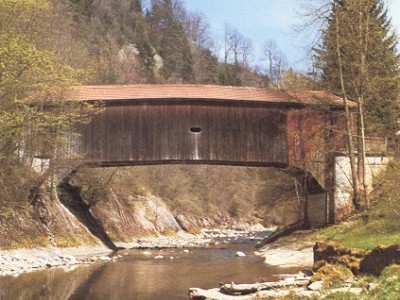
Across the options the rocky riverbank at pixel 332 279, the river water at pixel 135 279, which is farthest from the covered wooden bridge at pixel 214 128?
the rocky riverbank at pixel 332 279

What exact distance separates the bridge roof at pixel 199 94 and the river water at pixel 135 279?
6.84 m

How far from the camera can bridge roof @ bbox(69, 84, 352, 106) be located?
24.4 metres

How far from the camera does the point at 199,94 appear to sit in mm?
24594

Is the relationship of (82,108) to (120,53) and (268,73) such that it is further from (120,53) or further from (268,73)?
(268,73)

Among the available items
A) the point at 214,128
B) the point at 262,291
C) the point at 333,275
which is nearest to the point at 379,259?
the point at 333,275

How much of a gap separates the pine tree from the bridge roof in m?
0.92

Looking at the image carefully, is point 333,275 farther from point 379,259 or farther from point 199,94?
point 199,94

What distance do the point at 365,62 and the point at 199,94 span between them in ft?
22.0

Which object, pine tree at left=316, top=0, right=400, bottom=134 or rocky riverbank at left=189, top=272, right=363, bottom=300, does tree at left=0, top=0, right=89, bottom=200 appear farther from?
pine tree at left=316, top=0, right=400, bottom=134

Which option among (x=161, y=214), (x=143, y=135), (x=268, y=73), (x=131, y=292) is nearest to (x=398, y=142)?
(x=143, y=135)

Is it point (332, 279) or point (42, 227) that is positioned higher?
point (42, 227)

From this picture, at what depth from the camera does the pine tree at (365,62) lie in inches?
852

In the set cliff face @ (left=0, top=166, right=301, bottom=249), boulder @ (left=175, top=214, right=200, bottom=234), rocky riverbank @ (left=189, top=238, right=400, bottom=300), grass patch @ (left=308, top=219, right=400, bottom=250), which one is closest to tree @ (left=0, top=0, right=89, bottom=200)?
cliff face @ (left=0, top=166, right=301, bottom=249)

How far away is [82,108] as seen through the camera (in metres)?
24.0
